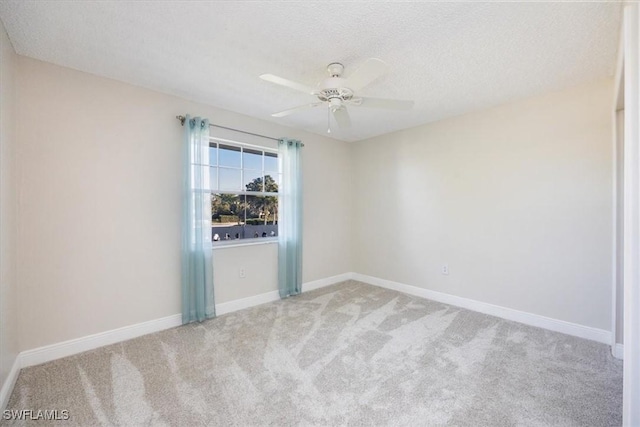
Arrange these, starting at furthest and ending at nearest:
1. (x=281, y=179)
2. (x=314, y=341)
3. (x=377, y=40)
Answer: (x=281, y=179), (x=314, y=341), (x=377, y=40)

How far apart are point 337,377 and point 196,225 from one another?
6.74 feet

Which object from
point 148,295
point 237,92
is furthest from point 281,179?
point 148,295

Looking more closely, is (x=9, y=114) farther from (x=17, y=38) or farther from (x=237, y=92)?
(x=237, y=92)

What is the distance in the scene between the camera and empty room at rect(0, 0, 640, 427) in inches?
69.0

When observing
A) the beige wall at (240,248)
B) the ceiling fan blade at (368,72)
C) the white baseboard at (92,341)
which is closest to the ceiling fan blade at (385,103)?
the ceiling fan blade at (368,72)

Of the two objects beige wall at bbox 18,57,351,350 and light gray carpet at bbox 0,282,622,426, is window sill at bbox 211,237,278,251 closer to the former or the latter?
beige wall at bbox 18,57,351,350

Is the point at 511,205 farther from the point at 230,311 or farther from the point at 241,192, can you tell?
the point at 230,311

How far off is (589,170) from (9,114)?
4.77 meters

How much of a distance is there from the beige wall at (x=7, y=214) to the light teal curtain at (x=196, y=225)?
1.23 m

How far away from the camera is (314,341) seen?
104 inches

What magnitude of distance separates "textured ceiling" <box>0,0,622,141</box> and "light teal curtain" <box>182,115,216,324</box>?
513mm

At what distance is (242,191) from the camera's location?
3615 mm

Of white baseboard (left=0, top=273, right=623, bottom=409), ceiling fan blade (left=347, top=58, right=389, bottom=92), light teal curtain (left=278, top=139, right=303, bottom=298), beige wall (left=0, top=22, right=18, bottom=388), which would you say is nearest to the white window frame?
light teal curtain (left=278, top=139, right=303, bottom=298)

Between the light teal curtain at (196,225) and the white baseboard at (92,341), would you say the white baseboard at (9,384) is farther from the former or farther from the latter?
the light teal curtain at (196,225)
